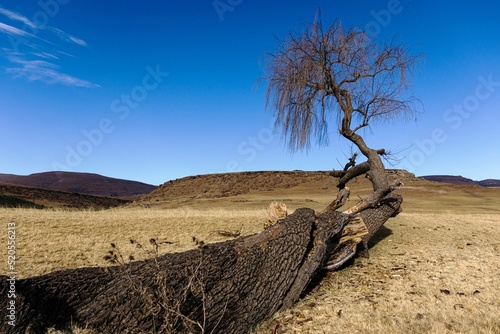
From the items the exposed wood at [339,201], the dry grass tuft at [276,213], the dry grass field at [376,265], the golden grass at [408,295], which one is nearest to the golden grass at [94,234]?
the dry grass field at [376,265]

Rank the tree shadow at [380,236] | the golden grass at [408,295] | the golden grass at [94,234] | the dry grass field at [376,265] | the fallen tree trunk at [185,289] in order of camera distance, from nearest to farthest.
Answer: the fallen tree trunk at [185,289] → the golden grass at [408,295] → the dry grass field at [376,265] → the golden grass at [94,234] → the tree shadow at [380,236]

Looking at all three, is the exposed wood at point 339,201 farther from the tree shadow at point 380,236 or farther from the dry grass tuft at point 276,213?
the dry grass tuft at point 276,213

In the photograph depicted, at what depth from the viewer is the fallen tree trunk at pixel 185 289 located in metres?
4.57

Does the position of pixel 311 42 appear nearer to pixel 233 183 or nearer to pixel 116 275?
pixel 116 275

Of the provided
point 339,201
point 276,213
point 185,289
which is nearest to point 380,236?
point 339,201

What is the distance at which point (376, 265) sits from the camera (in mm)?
8375

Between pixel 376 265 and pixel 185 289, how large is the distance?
17.1 ft

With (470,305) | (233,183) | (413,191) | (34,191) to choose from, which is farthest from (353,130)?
(34,191)

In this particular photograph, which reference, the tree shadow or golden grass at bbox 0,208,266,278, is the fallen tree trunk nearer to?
golden grass at bbox 0,208,266,278

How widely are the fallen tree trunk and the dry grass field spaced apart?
0.35 m

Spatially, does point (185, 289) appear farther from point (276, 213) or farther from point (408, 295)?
point (276, 213)

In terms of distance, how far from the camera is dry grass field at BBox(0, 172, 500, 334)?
5434 mm

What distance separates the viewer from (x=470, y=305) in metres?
5.85

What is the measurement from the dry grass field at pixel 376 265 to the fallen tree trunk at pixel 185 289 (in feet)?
1.16
